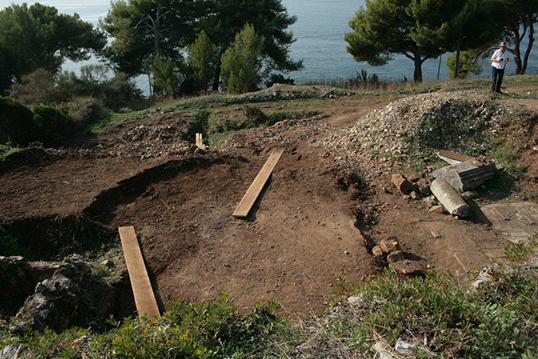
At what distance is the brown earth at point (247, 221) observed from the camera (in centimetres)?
648

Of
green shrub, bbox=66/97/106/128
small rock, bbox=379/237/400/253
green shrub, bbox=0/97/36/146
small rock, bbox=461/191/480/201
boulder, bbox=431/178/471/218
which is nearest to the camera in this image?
small rock, bbox=379/237/400/253

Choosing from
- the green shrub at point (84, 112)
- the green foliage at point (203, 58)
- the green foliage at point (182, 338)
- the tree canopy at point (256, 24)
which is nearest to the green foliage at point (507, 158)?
the green foliage at point (182, 338)

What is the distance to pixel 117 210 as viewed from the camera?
8469 millimetres

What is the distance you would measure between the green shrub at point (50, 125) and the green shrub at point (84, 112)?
2.31 ft

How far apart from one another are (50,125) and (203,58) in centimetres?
1391

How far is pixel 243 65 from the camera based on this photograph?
72.2ft

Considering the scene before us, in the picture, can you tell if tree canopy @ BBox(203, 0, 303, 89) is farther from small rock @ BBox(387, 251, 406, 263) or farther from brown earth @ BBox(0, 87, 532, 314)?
small rock @ BBox(387, 251, 406, 263)

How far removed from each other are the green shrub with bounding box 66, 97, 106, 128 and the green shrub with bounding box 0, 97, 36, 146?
4.97 ft

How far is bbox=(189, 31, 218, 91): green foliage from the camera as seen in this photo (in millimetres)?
25156

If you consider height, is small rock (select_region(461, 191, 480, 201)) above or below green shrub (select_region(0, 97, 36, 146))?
below

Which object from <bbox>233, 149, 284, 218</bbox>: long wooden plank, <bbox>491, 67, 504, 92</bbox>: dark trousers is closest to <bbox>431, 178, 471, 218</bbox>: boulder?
<bbox>233, 149, 284, 218</bbox>: long wooden plank

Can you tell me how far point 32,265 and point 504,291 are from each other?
5968 mm

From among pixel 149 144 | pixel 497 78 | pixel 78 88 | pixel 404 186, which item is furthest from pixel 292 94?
pixel 78 88

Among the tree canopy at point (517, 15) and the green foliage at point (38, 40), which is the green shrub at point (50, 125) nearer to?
the green foliage at point (38, 40)
